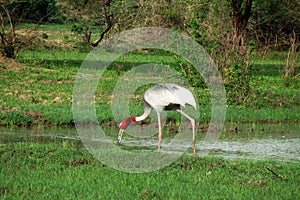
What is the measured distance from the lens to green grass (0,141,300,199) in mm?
7691

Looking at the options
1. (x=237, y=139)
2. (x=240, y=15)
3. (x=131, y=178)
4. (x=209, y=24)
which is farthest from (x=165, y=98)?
(x=240, y=15)

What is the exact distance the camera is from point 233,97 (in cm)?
1634

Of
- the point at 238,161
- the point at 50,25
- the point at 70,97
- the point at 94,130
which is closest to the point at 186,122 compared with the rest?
the point at 94,130

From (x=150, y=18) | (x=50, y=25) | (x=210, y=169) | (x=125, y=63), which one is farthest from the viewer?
(x=50, y=25)

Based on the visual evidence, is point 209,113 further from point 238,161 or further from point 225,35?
point 238,161

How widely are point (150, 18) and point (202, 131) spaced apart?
12284mm

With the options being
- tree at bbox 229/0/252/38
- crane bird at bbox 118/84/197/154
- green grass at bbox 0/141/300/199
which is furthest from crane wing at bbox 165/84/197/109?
tree at bbox 229/0/252/38

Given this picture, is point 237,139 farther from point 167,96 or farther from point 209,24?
point 209,24

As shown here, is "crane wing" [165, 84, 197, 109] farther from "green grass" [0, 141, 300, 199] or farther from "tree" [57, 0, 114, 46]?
"tree" [57, 0, 114, 46]

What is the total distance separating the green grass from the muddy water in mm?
1216

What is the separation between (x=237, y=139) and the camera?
41.4 feet

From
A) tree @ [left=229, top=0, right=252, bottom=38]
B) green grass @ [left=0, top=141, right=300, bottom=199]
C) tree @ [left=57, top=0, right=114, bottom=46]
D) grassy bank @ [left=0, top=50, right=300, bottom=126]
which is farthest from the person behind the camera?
tree @ [left=229, top=0, right=252, bottom=38]

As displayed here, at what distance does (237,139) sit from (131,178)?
4.42 meters

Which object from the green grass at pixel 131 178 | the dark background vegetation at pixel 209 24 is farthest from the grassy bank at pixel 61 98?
the green grass at pixel 131 178
